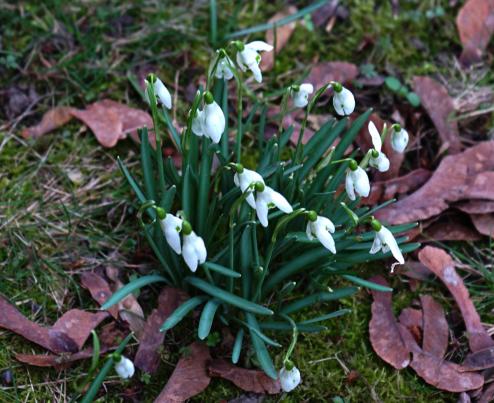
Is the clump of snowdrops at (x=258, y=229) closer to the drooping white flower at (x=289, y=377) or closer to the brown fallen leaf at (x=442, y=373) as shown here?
the drooping white flower at (x=289, y=377)

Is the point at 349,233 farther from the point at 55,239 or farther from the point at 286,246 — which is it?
the point at 55,239

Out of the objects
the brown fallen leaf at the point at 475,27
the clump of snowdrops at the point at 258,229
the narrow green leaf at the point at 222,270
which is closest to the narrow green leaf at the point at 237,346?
the clump of snowdrops at the point at 258,229

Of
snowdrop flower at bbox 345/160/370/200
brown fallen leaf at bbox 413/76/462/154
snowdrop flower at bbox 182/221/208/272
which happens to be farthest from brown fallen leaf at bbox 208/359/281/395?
brown fallen leaf at bbox 413/76/462/154

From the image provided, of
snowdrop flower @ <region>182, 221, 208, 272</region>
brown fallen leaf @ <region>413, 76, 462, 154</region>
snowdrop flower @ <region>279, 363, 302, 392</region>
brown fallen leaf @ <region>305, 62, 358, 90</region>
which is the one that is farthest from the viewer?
brown fallen leaf @ <region>305, 62, 358, 90</region>

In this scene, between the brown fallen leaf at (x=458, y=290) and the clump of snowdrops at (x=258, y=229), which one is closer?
the clump of snowdrops at (x=258, y=229)

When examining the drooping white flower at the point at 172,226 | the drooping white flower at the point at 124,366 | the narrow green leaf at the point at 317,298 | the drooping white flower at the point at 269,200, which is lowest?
the narrow green leaf at the point at 317,298

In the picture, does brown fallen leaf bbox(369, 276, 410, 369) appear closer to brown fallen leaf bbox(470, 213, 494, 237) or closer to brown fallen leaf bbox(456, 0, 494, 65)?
brown fallen leaf bbox(470, 213, 494, 237)
